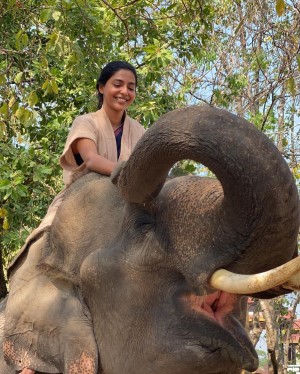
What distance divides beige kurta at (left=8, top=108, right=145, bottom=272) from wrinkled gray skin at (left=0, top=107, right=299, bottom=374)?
110 mm

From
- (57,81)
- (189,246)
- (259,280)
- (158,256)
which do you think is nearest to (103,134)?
(158,256)

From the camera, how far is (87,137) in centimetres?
429

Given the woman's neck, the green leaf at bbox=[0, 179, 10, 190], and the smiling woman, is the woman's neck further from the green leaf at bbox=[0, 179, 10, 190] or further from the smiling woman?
the green leaf at bbox=[0, 179, 10, 190]

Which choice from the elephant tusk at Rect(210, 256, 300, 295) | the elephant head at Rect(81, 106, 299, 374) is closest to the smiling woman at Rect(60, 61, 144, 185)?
the elephant head at Rect(81, 106, 299, 374)

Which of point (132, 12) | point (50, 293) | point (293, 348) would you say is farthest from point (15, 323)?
point (293, 348)

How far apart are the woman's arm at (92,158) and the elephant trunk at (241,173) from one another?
791 mm

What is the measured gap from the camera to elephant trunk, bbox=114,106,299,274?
10.1ft

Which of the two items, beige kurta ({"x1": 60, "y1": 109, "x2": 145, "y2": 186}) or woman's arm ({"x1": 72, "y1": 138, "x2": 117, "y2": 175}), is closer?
woman's arm ({"x1": 72, "y1": 138, "x2": 117, "y2": 175})

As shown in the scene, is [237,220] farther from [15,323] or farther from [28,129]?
[28,129]

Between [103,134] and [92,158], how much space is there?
23cm

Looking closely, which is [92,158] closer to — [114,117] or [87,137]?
[87,137]

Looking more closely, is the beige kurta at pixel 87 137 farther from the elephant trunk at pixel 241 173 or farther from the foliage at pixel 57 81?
the foliage at pixel 57 81

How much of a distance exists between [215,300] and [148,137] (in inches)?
24.4

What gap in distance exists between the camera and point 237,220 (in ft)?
10.5
